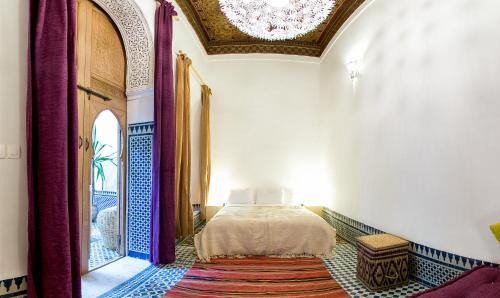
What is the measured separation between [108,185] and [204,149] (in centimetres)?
244

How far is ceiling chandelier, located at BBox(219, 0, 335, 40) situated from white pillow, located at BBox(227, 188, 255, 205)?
3550 mm

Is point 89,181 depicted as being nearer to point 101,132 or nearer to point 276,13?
point 101,132

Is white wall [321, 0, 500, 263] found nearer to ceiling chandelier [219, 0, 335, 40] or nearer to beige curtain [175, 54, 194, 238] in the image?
ceiling chandelier [219, 0, 335, 40]

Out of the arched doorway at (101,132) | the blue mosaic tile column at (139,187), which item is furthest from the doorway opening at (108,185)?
the blue mosaic tile column at (139,187)

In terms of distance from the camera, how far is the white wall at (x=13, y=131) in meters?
1.78

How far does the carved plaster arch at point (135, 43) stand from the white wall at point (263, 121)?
2.90 m

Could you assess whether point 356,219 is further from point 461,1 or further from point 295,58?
point 295,58

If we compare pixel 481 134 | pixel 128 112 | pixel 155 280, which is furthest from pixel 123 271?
pixel 481 134

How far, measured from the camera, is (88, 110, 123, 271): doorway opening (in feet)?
11.7

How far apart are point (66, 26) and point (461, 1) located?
359 cm

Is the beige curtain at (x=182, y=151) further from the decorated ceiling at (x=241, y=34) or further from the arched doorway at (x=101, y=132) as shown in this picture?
the decorated ceiling at (x=241, y=34)

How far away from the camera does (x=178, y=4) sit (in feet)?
14.6

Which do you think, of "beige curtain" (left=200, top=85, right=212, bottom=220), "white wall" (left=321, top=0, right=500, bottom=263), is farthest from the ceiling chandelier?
"beige curtain" (left=200, top=85, right=212, bottom=220)

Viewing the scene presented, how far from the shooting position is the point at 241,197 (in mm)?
5941
